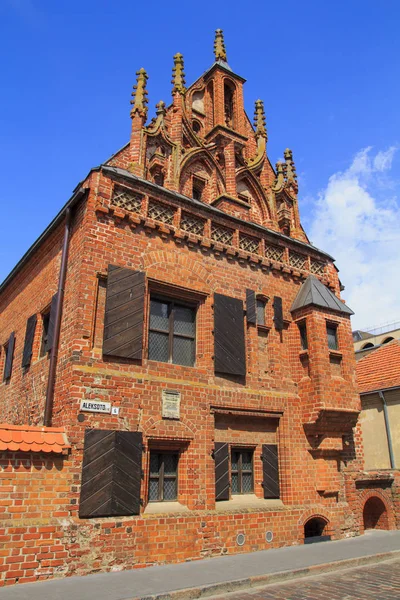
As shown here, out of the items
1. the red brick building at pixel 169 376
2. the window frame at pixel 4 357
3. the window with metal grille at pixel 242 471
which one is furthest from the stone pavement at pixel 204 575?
the window frame at pixel 4 357

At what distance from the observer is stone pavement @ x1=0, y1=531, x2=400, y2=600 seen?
6.64 meters

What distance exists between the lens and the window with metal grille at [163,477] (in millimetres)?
9516

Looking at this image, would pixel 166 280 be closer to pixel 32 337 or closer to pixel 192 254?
pixel 192 254

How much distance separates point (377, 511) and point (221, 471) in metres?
6.16

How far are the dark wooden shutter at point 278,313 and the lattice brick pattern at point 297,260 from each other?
4.86 feet

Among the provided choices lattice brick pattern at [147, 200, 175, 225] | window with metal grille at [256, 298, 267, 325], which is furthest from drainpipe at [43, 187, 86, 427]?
window with metal grille at [256, 298, 267, 325]

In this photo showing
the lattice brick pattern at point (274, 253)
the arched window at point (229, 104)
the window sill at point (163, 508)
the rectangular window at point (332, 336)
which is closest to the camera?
the window sill at point (163, 508)

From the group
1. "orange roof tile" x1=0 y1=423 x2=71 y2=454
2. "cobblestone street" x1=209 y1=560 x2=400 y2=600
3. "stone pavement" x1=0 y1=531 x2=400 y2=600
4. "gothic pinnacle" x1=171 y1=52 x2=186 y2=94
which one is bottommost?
"cobblestone street" x1=209 y1=560 x2=400 y2=600

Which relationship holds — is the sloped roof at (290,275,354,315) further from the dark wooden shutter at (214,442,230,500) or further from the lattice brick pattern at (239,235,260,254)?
the dark wooden shutter at (214,442,230,500)

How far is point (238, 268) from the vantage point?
12.4 metres

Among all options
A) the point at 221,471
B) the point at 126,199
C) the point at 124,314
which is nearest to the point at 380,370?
the point at 221,471

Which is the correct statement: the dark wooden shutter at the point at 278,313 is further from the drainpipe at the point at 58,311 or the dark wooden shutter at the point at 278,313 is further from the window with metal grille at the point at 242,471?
the drainpipe at the point at 58,311

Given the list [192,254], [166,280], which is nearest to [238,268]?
[192,254]

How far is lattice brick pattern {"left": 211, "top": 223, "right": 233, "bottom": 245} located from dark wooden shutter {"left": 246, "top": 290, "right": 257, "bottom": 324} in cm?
148
